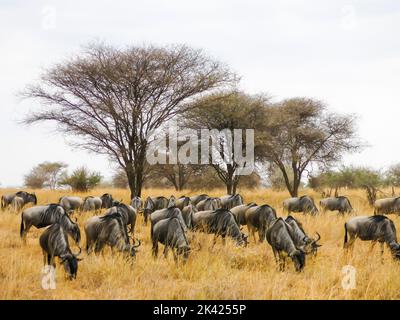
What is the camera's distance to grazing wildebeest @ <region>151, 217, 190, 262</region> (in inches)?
303

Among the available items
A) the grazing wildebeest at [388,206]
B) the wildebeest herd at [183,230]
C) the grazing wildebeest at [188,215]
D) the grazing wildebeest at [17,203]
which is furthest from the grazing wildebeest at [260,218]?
the grazing wildebeest at [17,203]

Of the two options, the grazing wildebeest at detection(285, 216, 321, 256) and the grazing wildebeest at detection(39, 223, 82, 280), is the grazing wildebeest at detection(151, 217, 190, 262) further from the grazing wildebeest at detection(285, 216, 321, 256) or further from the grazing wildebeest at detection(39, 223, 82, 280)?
the grazing wildebeest at detection(285, 216, 321, 256)

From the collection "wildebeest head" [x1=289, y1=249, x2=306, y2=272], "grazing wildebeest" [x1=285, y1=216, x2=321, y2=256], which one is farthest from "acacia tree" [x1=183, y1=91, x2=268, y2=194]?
"wildebeest head" [x1=289, y1=249, x2=306, y2=272]

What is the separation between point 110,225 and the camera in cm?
802

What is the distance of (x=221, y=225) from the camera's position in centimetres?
978

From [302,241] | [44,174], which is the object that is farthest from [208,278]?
[44,174]

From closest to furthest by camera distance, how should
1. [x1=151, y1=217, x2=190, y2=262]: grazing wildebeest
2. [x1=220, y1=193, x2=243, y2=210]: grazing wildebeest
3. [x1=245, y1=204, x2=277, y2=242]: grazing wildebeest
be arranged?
[x1=151, y1=217, x2=190, y2=262]: grazing wildebeest → [x1=245, y1=204, x2=277, y2=242]: grazing wildebeest → [x1=220, y1=193, x2=243, y2=210]: grazing wildebeest

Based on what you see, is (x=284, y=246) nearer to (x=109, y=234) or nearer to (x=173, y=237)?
(x=173, y=237)

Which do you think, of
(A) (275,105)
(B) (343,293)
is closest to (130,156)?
(A) (275,105)

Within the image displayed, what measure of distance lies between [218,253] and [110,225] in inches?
85.3

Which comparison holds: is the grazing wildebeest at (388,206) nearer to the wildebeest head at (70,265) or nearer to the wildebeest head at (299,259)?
the wildebeest head at (299,259)

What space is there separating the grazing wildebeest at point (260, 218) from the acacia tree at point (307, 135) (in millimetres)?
16787

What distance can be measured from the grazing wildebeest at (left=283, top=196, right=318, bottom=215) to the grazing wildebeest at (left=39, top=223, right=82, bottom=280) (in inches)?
408
